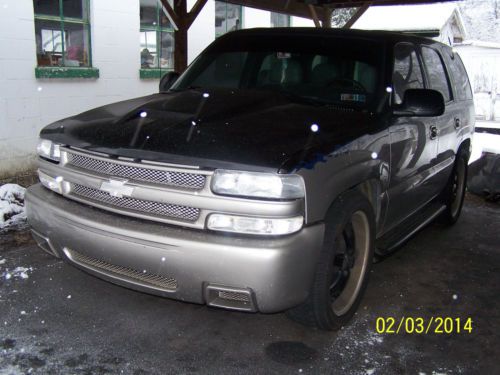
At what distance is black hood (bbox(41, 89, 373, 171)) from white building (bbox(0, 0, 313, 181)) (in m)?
3.96

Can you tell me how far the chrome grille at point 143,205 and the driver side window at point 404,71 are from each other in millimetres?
1892

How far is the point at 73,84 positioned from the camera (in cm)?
786

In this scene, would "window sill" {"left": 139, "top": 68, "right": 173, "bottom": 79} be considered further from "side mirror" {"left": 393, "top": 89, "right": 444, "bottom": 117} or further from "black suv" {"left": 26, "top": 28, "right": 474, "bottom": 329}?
"side mirror" {"left": 393, "top": 89, "right": 444, "bottom": 117}

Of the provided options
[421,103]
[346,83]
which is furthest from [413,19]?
[421,103]

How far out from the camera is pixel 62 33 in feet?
25.4

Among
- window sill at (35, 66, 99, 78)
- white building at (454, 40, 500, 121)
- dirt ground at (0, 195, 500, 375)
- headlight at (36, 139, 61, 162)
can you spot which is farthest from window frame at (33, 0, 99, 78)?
white building at (454, 40, 500, 121)

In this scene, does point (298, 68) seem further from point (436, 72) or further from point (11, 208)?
point (11, 208)

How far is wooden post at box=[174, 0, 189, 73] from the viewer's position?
6.42 meters

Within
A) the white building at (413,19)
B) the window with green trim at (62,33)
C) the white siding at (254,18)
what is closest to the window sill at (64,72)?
the window with green trim at (62,33)

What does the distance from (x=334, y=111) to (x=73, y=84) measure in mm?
5412

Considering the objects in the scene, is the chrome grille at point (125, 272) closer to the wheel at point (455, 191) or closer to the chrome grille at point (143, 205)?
the chrome grille at point (143, 205)

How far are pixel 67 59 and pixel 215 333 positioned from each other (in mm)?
5912

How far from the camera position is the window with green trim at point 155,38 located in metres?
9.07
